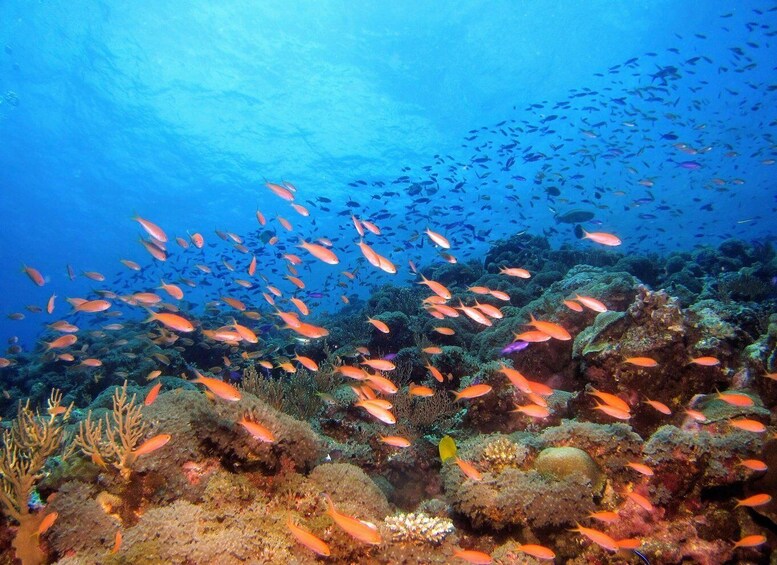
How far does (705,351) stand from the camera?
5.57 m

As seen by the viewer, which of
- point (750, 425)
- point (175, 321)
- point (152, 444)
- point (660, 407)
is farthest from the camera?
point (175, 321)

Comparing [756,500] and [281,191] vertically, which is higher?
[281,191]

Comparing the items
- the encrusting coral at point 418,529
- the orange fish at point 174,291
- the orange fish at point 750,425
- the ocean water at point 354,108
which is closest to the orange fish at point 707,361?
the orange fish at point 750,425

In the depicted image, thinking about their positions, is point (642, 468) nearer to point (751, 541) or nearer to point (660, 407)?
point (751, 541)

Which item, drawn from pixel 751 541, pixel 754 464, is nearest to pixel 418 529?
pixel 751 541

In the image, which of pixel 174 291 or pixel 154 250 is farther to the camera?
pixel 154 250

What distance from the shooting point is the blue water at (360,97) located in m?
28.0

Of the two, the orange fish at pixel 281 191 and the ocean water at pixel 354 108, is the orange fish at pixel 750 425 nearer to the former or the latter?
the orange fish at pixel 281 191

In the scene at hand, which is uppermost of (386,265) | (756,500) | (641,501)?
(386,265)

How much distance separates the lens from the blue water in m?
28.0

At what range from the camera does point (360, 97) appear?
34.6m

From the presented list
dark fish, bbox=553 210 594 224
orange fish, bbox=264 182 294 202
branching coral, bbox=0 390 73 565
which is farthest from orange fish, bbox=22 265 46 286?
dark fish, bbox=553 210 594 224

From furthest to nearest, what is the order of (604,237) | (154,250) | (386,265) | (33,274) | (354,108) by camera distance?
(354,108), (33,274), (154,250), (604,237), (386,265)

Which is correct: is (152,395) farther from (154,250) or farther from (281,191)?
(154,250)
